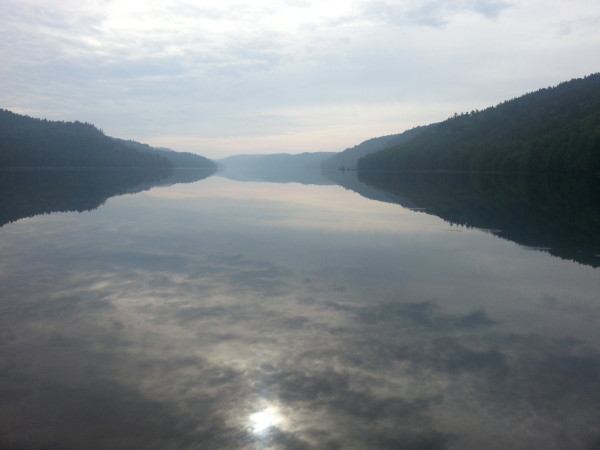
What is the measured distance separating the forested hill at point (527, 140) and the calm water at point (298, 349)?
289 feet

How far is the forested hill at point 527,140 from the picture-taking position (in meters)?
93.9

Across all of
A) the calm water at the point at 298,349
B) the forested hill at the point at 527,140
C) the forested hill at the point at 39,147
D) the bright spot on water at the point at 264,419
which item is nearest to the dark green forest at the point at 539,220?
the calm water at the point at 298,349

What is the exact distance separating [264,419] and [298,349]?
252 cm

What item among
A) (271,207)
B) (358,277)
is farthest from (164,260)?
(271,207)

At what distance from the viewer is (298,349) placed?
9.09 metres

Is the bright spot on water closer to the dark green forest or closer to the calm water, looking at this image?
the calm water

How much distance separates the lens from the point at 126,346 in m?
9.21

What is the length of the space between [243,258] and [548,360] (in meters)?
11.6

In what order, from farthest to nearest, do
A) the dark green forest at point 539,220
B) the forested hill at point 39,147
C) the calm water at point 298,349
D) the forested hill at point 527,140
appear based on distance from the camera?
the forested hill at point 39,147 < the forested hill at point 527,140 < the dark green forest at point 539,220 < the calm water at point 298,349

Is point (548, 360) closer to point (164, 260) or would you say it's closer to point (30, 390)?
point (30, 390)

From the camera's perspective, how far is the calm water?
643 centimetres

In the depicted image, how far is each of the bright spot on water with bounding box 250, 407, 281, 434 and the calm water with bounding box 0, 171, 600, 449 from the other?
3 cm

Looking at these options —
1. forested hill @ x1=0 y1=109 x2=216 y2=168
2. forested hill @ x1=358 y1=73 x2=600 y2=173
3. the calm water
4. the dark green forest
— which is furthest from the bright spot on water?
forested hill @ x1=0 y1=109 x2=216 y2=168

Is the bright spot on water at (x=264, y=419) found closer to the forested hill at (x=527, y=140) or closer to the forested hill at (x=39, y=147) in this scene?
the forested hill at (x=527, y=140)
